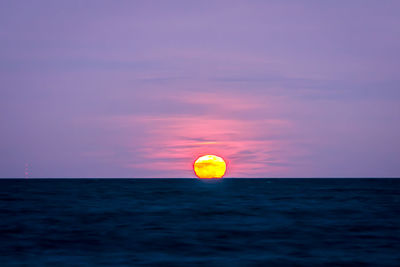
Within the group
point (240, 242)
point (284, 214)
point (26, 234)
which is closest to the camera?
point (240, 242)

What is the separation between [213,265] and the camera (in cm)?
1895

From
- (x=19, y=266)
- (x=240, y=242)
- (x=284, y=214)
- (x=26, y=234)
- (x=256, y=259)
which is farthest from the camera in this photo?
(x=284, y=214)

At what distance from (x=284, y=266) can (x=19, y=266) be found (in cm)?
967

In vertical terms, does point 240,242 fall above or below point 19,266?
above

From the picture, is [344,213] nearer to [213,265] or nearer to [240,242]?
[240,242]

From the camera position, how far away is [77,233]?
27.6 meters

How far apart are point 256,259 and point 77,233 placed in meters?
11.5

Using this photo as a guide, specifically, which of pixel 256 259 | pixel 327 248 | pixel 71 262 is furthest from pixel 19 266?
pixel 327 248

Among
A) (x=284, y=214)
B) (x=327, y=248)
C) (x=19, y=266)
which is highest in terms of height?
(x=284, y=214)

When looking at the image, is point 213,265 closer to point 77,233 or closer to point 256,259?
point 256,259

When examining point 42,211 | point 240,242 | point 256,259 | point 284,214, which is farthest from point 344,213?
point 42,211

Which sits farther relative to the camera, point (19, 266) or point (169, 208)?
point (169, 208)

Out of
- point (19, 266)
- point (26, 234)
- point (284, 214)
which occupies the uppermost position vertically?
point (284, 214)

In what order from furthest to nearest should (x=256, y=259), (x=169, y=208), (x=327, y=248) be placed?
(x=169, y=208) < (x=327, y=248) < (x=256, y=259)
